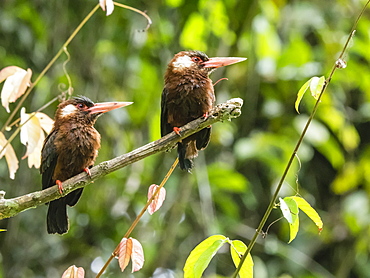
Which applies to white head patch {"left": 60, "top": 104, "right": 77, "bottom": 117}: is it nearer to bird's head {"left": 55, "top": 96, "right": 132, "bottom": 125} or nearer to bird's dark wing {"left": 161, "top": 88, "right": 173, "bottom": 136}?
bird's head {"left": 55, "top": 96, "right": 132, "bottom": 125}

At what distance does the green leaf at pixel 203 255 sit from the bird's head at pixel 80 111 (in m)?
1.16

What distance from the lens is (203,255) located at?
1.40 metres

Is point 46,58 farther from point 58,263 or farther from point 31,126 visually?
point 31,126

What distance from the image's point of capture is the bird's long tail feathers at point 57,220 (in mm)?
2387

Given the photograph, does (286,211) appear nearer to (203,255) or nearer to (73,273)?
(203,255)

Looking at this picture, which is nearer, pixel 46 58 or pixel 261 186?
pixel 46 58

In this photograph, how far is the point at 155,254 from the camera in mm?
3943

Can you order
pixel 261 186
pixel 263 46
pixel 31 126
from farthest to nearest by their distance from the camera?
pixel 261 186 → pixel 263 46 → pixel 31 126

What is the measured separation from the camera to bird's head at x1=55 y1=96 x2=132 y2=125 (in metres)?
2.48

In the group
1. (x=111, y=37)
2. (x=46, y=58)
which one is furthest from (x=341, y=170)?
(x=46, y=58)

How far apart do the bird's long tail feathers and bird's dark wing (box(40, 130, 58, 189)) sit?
113 millimetres

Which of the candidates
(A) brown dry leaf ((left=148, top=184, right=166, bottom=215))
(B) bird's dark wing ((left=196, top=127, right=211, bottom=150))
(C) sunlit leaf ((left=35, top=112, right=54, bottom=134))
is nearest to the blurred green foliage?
(B) bird's dark wing ((left=196, top=127, right=211, bottom=150))

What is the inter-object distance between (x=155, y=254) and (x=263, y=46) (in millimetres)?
1646

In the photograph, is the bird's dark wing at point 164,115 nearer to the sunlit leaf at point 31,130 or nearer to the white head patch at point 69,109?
the white head patch at point 69,109
